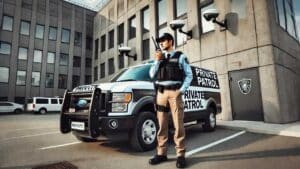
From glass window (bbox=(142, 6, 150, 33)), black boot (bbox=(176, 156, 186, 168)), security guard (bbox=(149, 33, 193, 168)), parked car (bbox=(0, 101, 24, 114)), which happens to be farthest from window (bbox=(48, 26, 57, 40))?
black boot (bbox=(176, 156, 186, 168))

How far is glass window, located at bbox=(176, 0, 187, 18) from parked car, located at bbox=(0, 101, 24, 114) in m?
20.0

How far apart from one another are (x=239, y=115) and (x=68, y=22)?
2687cm

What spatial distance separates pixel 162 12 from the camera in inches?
607

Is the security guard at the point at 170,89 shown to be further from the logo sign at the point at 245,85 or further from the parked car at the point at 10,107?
the parked car at the point at 10,107

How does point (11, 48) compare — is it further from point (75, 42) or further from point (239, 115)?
point (239, 115)

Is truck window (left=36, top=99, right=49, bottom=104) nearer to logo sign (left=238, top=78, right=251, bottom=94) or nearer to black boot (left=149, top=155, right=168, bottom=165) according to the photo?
logo sign (left=238, top=78, right=251, bottom=94)

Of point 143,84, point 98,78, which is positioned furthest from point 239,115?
point 98,78

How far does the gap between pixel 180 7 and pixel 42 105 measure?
17.4 meters

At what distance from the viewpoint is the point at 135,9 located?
18266 millimetres

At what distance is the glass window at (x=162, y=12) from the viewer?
15102mm

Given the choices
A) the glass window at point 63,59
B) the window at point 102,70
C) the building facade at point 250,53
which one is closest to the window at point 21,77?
the glass window at point 63,59

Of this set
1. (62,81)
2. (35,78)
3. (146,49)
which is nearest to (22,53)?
(35,78)

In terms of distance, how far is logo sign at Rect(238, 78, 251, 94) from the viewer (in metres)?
9.52

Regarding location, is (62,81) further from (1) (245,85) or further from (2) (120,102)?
(2) (120,102)
